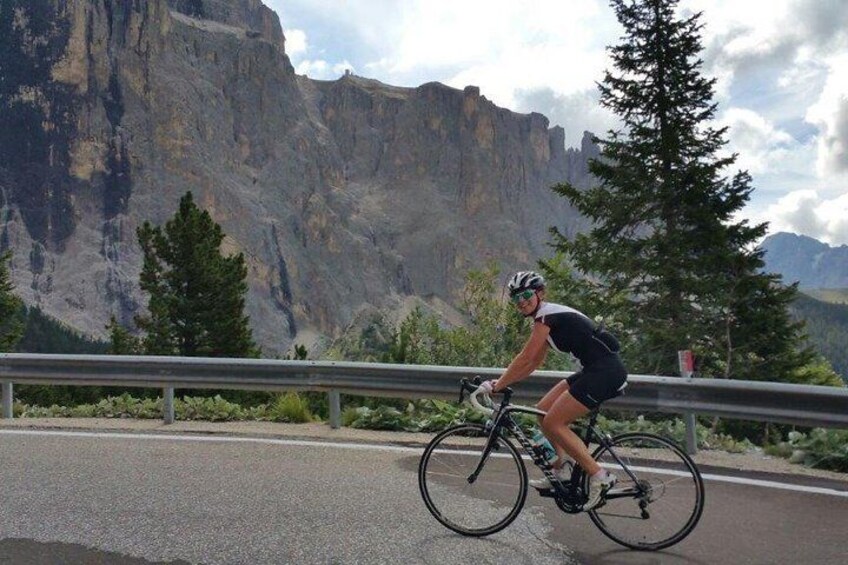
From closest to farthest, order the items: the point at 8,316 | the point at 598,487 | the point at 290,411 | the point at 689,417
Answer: the point at 598,487 < the point at 689,417 < the point at 290,411 < the point at 8,316

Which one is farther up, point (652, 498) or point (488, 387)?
point (488, 387)

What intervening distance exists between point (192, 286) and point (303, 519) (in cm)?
3679

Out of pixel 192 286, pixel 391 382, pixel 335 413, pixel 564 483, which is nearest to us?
pixel 564 483

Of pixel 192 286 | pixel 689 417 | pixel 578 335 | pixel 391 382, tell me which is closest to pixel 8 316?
pixel 192 286

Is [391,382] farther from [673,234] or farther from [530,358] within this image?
[673,234]

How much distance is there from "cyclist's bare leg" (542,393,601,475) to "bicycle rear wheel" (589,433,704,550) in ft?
0.67

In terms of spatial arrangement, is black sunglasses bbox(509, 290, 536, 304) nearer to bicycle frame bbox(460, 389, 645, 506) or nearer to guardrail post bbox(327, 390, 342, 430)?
bicycle frame bbox(460, 389, 645, 506)

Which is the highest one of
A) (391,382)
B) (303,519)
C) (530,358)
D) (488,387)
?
(530,358)

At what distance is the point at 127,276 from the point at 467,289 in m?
136

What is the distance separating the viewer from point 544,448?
5.12 m

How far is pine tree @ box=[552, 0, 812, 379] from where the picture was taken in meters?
17.3

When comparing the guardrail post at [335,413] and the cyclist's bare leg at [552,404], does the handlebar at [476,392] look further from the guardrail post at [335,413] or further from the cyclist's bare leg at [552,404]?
the guardrail post at [335,413]

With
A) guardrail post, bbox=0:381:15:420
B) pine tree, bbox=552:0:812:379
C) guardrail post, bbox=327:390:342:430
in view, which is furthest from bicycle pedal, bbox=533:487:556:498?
pine tree, bbox=552:0:812:379

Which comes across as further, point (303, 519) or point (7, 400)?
point (7, 400)
